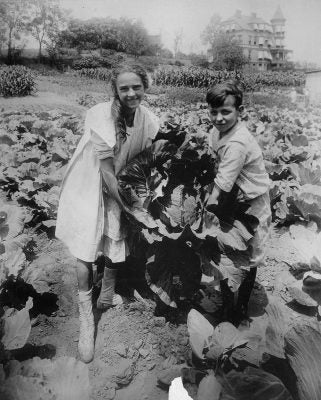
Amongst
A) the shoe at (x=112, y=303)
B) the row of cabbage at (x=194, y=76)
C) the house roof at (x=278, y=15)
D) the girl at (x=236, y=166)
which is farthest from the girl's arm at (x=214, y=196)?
the row of cabbage at (x=194, y=76)

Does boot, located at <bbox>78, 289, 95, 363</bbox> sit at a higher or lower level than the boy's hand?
lower

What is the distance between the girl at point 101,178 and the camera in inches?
60.0

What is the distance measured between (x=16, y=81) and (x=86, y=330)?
11.1 metres

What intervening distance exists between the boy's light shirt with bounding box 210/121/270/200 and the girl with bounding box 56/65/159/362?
35 centimetres

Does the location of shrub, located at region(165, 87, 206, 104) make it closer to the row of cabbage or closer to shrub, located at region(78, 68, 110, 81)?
shrub, located at region(78, 68, 110, 81)

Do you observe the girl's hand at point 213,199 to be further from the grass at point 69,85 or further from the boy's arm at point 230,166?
the grass at point 69,85

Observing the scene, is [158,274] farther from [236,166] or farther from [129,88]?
[129,88]

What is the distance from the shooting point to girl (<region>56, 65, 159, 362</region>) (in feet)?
5.00

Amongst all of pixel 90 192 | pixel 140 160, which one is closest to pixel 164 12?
pixel 140 160

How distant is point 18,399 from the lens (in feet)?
4.05

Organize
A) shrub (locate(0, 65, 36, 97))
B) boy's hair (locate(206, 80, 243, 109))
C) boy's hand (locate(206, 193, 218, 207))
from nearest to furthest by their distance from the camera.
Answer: boy's hand (locate(206, 193, 218, 207))
boy's hair (locate(206, 80, 243, 109))
shrub (locate(0, 65, 36, 97))

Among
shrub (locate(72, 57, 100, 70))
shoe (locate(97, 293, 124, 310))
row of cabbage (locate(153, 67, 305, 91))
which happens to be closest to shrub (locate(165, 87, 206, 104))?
shrub (locate(72, 57, 100, 70))

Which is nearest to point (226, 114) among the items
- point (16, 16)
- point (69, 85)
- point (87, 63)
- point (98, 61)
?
point (16, 16)

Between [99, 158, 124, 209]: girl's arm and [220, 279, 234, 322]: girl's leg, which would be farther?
[220, 279, 234, 322]: girl's leg
